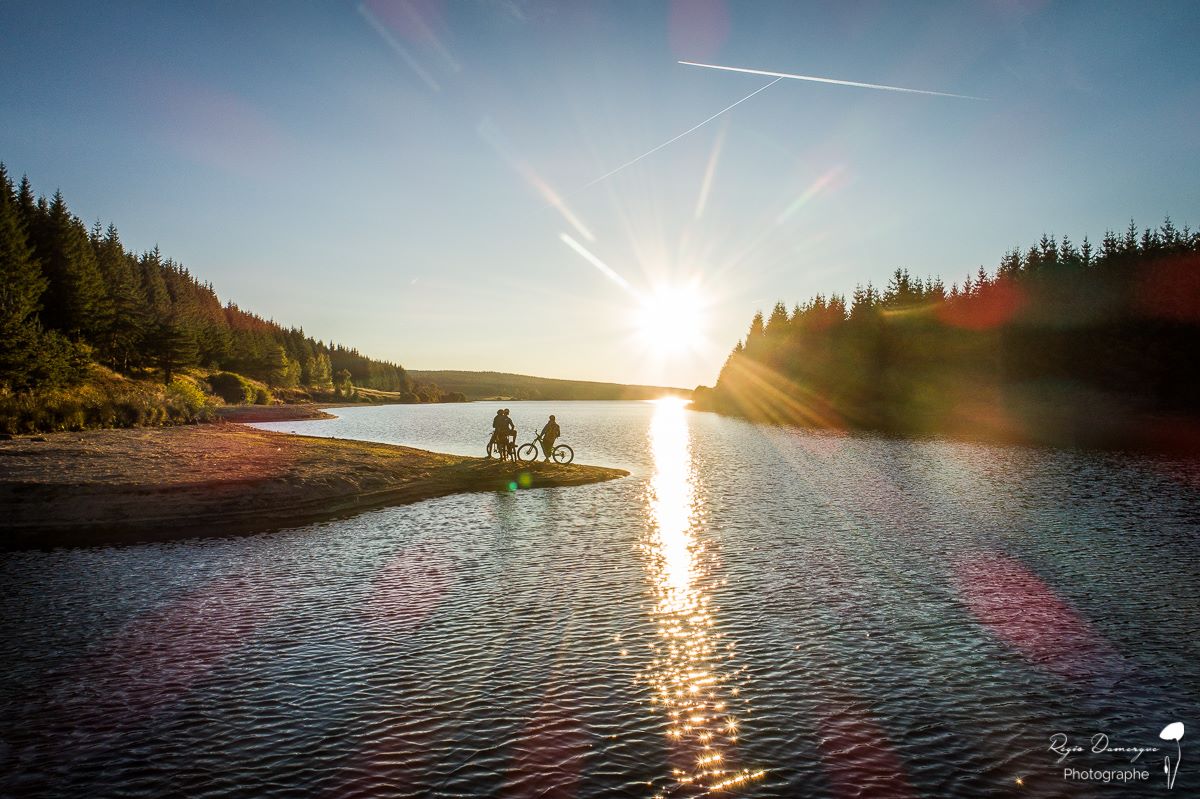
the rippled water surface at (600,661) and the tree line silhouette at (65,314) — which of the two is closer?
the rippled water surface at (600,661)

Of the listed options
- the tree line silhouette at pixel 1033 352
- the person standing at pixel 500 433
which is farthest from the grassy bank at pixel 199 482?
the tree line silhouette at pixel 1033 352

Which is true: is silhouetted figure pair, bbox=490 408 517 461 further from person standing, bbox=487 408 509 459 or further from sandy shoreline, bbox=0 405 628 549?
sandy shoreline, bbox=0 405 628 549

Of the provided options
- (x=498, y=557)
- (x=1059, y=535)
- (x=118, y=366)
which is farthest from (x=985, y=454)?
(x=118, y=366)

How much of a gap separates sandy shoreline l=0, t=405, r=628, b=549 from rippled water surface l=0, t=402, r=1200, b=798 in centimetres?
303

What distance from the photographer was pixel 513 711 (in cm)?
1019

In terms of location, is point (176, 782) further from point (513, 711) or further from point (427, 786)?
point (513, 711)

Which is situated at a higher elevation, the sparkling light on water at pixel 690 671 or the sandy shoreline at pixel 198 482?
the sandy shoreline at pixel 198 482

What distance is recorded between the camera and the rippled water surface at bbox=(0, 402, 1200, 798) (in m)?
8.62

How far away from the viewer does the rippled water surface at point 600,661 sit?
8617 millimetres
